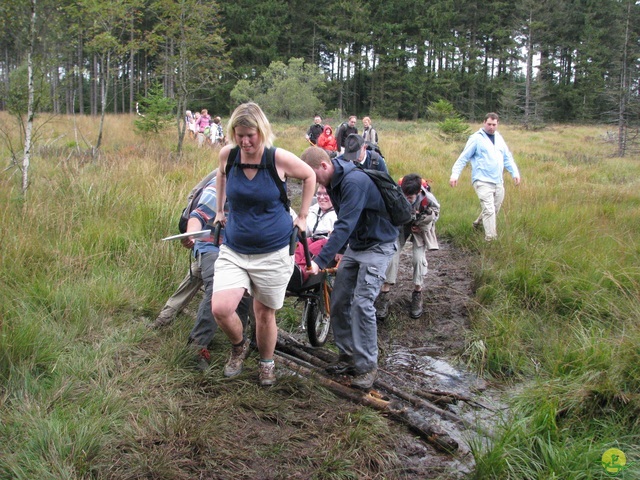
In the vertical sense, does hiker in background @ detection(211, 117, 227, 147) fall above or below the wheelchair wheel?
above

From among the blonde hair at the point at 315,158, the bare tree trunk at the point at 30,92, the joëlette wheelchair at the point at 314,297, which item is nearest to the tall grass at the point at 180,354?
the bare tree trunk at the point at 30,92

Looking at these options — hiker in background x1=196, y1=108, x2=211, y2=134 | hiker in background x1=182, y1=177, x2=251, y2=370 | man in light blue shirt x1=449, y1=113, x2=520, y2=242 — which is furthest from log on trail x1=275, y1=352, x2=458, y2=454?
hiker in background x1=196, y1=108, x2=211, y2=134

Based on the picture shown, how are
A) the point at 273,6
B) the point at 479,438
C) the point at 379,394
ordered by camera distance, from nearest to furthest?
Result: the point at 479,438, the point at 379,394, the point at 273,6

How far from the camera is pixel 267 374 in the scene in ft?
13.1

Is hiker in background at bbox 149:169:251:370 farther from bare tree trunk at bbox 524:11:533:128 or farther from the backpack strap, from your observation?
bare tree trunk at bbox 524:11:533:128

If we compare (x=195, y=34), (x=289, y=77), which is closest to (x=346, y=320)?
(x=195, y=34)

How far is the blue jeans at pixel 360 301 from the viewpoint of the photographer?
4266mm

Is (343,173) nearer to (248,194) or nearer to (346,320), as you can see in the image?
(248,194)

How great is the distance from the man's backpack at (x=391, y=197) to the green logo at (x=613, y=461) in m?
2.15

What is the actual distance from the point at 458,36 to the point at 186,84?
4692cm

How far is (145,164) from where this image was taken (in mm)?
9492

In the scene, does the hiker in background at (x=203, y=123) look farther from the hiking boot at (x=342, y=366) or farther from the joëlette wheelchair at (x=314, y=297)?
the hiking boot at (x=342, y=366)

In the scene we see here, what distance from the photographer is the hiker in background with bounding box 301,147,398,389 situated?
409 cm

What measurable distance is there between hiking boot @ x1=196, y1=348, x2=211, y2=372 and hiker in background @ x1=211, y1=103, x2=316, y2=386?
0.40m
